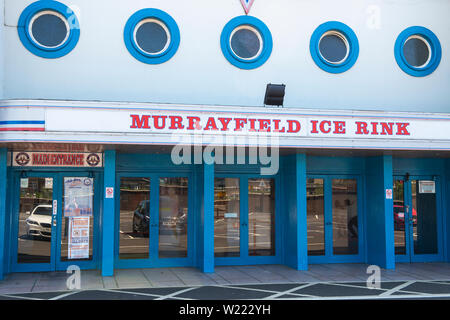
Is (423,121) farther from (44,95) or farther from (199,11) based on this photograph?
(44,95)

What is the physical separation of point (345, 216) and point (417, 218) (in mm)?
2184

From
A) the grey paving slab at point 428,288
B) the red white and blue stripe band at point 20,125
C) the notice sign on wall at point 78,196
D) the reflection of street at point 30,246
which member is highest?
the red white and blue stripe band at point 20,125

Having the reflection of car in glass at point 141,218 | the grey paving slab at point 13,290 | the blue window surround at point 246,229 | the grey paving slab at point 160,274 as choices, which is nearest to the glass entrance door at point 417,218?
the blue window surround at point 246,229

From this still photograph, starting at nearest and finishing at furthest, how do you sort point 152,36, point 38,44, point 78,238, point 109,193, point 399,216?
point 109,193
point 38,44
point 78,238
point 152,36
point 399,216

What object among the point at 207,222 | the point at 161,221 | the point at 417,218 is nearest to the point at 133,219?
the point at 161,221

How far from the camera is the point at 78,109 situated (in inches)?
371

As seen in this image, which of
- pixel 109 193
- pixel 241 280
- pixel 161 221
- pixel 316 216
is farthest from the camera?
pixel 316 216

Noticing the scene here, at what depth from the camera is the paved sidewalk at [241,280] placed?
9258 millimetres

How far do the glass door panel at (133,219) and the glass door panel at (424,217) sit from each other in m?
7.35

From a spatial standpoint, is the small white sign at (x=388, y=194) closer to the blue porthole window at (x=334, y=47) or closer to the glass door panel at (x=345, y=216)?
the glass door panel at (x=345, y=216)

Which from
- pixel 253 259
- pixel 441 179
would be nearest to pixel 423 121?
pixel 441 179

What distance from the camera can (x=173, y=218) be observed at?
11.9 metres

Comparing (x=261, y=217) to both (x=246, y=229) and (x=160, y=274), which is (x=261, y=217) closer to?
(x=246, y=229)

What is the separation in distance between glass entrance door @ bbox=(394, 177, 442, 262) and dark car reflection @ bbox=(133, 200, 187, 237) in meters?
6.00
